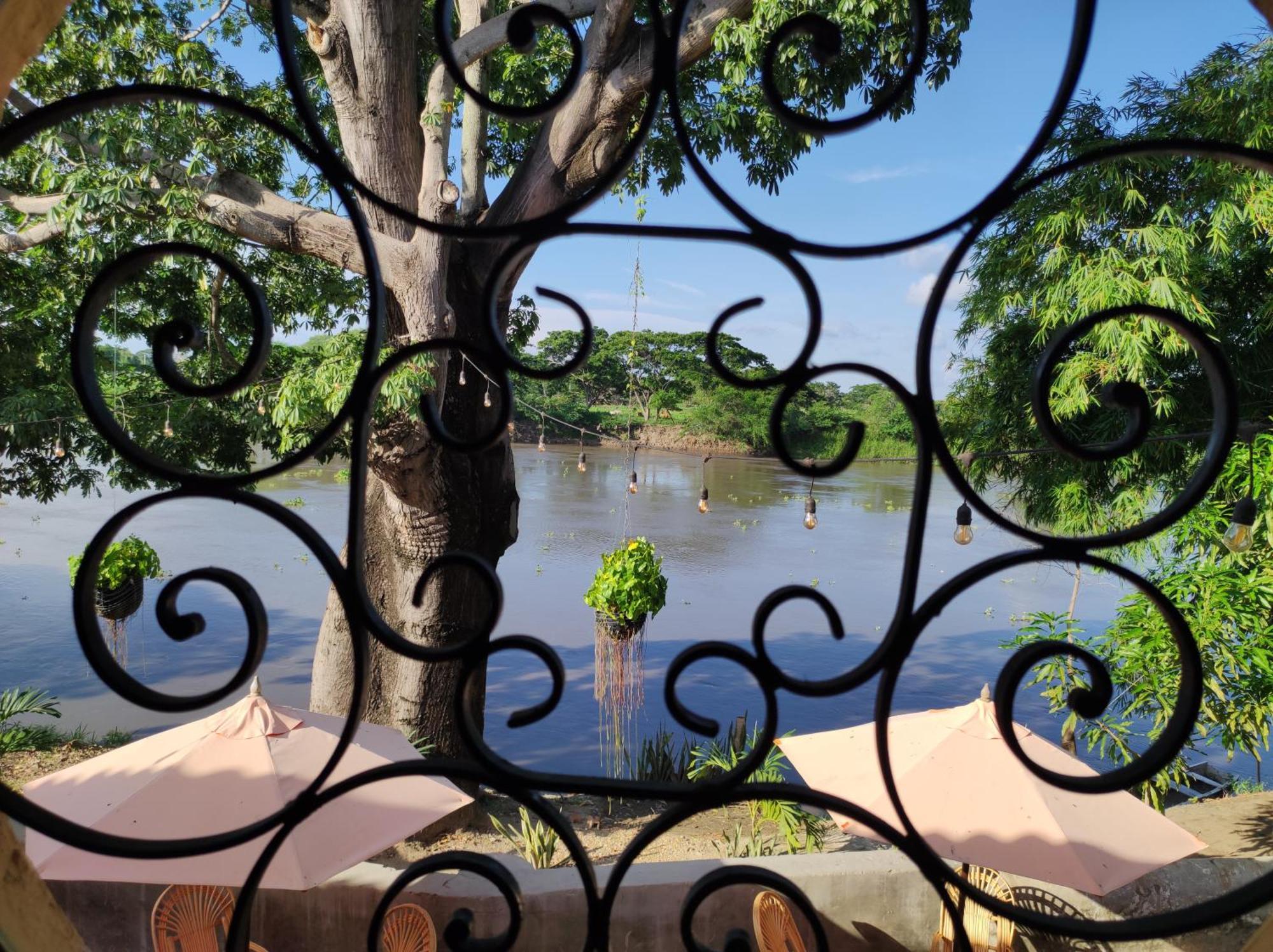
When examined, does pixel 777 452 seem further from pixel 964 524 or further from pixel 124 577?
pixel 124 577

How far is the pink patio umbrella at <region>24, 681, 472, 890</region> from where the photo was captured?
74.1 inches

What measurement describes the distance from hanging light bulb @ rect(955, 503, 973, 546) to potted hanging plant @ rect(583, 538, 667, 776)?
1.52 m

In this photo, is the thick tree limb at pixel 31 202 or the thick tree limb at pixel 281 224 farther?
the thick tree limb at pixel 31 202

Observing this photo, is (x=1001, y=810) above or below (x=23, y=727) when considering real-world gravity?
above

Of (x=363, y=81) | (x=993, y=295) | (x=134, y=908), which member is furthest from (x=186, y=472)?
(x=993, y=295)

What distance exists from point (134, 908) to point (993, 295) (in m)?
4.67

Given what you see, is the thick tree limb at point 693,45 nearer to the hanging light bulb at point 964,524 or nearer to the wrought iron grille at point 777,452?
the hanging light bulb at point 964,524

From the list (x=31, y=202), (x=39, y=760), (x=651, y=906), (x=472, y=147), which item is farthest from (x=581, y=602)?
(x=651, y=906)

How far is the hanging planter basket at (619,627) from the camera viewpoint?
4148mm

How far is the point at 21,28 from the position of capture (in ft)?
1.72

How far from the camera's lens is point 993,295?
4797 mm

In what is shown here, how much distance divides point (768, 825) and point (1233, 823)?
1.88 metres

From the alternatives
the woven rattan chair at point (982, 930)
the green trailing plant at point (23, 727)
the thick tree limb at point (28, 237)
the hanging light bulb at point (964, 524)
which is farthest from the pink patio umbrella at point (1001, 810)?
the green trailing plant at point (23, 727)

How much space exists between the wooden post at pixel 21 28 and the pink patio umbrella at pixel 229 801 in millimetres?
1549
